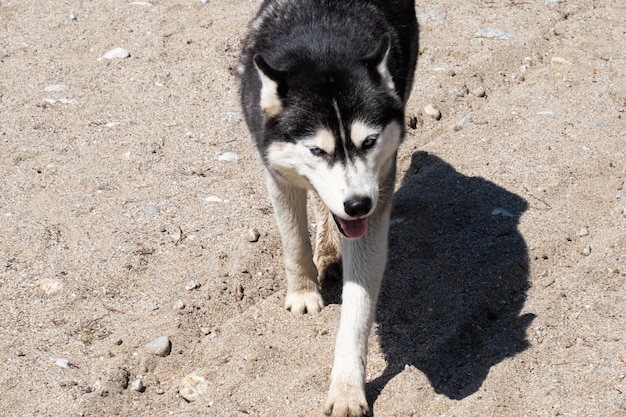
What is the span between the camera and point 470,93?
319 inches

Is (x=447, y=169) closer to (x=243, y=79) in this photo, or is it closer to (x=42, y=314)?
(x=243, y=79)

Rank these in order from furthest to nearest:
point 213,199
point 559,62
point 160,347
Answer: point 559,62
point 213,199
point 160,347

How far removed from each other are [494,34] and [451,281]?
12.0 feet

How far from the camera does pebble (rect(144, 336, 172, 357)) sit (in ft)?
18.0

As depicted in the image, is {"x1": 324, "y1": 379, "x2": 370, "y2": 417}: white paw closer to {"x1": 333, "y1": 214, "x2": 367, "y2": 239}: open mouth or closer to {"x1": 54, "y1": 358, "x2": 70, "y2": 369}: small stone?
{"x1": 333, "y1": 214, "x2": 367, "y2": 239}: open mouth

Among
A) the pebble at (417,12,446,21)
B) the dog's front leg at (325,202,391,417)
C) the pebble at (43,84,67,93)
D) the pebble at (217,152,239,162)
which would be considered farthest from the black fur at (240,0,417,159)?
the pebble at (417,12,446,21)

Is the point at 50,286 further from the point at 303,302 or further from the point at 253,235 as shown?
the point at 303,302

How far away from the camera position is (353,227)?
495 centimetres

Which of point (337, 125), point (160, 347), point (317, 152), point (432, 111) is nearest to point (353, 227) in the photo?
point (317, 152)

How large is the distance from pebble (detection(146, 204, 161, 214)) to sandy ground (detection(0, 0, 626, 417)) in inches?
1.7

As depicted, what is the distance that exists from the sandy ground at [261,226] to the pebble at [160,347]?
0.18ft

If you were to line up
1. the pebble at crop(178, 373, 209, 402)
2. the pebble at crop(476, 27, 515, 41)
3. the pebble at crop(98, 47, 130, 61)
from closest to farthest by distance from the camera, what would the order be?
1. the pebble at crop(178, 373, 209, 402)
2. the pebble at crop(98, 47, 130, 61)
3. the pebble at crop(476, 27, 515, 41)

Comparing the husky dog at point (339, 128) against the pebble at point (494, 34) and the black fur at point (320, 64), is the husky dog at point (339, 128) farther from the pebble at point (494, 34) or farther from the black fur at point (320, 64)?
the pebble at point (494, 34)

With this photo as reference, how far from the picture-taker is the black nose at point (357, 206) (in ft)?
15.1
